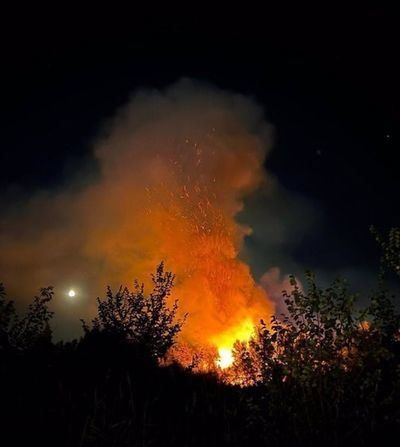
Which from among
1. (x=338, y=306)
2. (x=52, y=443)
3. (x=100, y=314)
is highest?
(x=100, y=314)

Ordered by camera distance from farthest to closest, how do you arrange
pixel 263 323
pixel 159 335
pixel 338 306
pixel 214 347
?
pixel 214 347 → pixel 159 335 → pixel 263 323 → pixel 338 306

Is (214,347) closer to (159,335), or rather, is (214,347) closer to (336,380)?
(159,335)

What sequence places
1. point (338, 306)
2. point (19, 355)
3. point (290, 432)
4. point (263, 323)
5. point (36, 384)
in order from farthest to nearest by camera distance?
1. point (263, 323)
2. point (338, 306)
3. point (19, 355)
4. point (290, 432)
5. point (36, 384)

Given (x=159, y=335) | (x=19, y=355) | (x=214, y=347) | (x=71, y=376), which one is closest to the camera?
(x=19, y=355)

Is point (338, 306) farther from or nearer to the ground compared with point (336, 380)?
farther from the ground

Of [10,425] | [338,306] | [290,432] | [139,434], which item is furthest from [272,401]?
[10,425]

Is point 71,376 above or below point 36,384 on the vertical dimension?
above

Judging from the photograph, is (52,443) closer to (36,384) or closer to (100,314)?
(36,384)

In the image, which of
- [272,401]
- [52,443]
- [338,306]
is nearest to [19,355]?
[52,443]

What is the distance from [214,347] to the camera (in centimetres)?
10431

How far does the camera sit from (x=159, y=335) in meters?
21.5

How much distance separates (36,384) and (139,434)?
1.95 meters

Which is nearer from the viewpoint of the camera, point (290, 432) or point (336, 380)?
point (290, 432)

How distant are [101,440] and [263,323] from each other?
6985 mm
